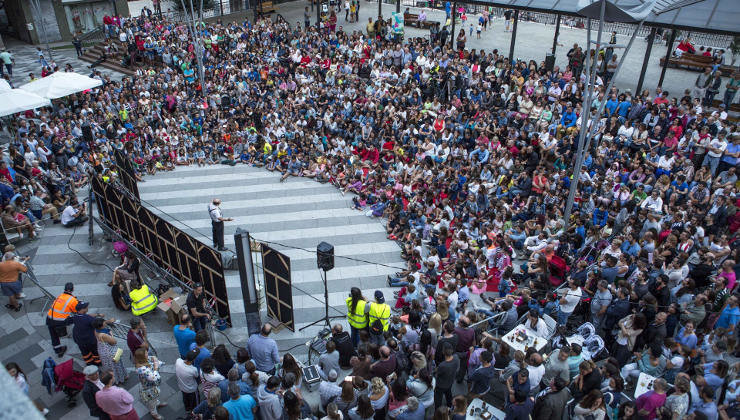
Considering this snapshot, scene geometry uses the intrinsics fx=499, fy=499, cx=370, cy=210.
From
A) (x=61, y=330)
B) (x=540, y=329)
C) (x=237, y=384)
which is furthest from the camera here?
(x=61, y=330)

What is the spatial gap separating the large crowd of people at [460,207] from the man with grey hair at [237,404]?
28 mm

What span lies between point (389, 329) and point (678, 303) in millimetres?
5404

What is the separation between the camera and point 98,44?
32.4 m

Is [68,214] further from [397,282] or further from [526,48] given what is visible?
[526,48]

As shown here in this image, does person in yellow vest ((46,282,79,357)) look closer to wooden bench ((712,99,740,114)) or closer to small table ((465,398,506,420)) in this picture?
small table ((465,398,506,420))

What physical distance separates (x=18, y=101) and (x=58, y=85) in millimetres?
1931

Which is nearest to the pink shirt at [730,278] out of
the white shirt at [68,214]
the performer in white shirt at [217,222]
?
the performer in white shirt at [217,222]

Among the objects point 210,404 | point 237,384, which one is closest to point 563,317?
point 237,384

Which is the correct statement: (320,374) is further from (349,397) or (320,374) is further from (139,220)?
(139,220)

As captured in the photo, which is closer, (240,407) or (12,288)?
(240,407)

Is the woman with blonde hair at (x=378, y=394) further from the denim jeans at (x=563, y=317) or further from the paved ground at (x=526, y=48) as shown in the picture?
the paved ground at (x=526, y=48)

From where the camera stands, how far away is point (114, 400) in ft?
Result: 23.9

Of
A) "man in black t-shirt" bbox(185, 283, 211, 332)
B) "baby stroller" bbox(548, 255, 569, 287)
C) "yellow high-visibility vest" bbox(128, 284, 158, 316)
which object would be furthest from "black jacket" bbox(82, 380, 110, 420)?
"baby stroller" bbox(548, 255, 569, 287)

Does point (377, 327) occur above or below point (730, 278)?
below
